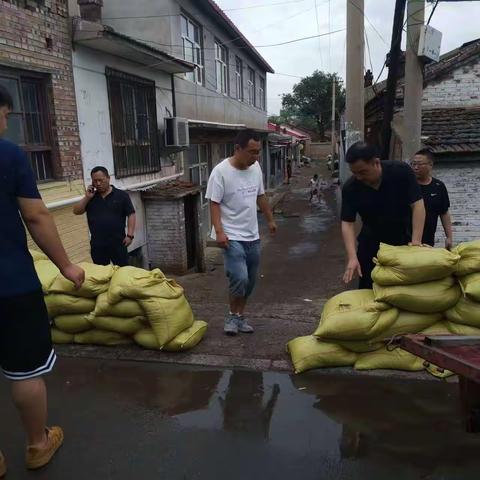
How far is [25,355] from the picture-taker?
225 centimetres

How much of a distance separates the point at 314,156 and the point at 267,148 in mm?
32961

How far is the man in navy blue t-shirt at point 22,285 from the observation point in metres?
2.19

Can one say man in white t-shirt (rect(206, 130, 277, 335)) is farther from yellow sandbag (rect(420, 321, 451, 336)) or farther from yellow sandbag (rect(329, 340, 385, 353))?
yellow sandbag (rect(420, 321, 451, 336))

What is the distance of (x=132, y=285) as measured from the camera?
3.57 metres

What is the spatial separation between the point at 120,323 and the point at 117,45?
493 cm

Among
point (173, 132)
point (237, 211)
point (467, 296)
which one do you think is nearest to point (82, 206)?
point (237, 211)

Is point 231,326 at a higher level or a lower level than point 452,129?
lower

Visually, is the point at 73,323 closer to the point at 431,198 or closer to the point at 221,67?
the point at 431,198

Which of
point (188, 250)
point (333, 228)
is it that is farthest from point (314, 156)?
point (188, 250)

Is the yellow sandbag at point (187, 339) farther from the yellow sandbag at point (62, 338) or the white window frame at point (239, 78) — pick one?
the white window frame at point (239, 78)

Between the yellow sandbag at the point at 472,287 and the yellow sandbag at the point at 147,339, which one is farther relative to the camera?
the yellow sandbag at the point at 147,339

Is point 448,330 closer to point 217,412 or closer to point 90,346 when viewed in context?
point 217,412

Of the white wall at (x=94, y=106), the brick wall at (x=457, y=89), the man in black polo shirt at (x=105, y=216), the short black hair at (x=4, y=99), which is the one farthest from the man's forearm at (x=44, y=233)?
the brick wall at (x=457, y=89)

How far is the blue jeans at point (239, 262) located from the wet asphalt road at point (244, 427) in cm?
78
